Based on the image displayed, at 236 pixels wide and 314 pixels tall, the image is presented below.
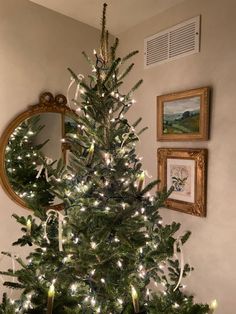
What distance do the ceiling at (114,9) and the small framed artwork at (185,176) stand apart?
0.98 metres

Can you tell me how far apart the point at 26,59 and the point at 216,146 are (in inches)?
57.0

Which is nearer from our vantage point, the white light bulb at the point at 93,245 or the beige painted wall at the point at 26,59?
the white light bulb at the point at 93,245

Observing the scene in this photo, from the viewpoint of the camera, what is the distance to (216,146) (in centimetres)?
174

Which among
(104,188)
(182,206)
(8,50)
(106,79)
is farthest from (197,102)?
(8,50)

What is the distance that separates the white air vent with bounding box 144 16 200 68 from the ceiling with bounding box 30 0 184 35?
17 centimetres

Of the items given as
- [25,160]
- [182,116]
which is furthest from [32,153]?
[182,116]

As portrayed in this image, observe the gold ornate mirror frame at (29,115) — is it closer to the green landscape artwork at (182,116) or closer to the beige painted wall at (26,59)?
the beige painted wall at (26,59)

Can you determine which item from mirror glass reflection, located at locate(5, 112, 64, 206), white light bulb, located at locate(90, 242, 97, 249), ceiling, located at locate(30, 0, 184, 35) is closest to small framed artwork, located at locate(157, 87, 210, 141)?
ceiling, located at locate(30, 0, 184, 35)

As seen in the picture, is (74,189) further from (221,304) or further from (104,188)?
(221,304)

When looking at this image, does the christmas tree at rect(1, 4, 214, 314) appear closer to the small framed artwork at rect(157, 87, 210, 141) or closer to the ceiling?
the small framed artwork at rect(157, 87, 210, 141)

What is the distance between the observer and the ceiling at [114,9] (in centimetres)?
200

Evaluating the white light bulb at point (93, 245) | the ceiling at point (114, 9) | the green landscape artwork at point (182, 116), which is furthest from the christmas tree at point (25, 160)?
the white light bulb at point (93, 245)

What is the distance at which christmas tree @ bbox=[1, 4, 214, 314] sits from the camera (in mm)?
1135

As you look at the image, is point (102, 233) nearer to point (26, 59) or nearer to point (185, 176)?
point (185, 176)
